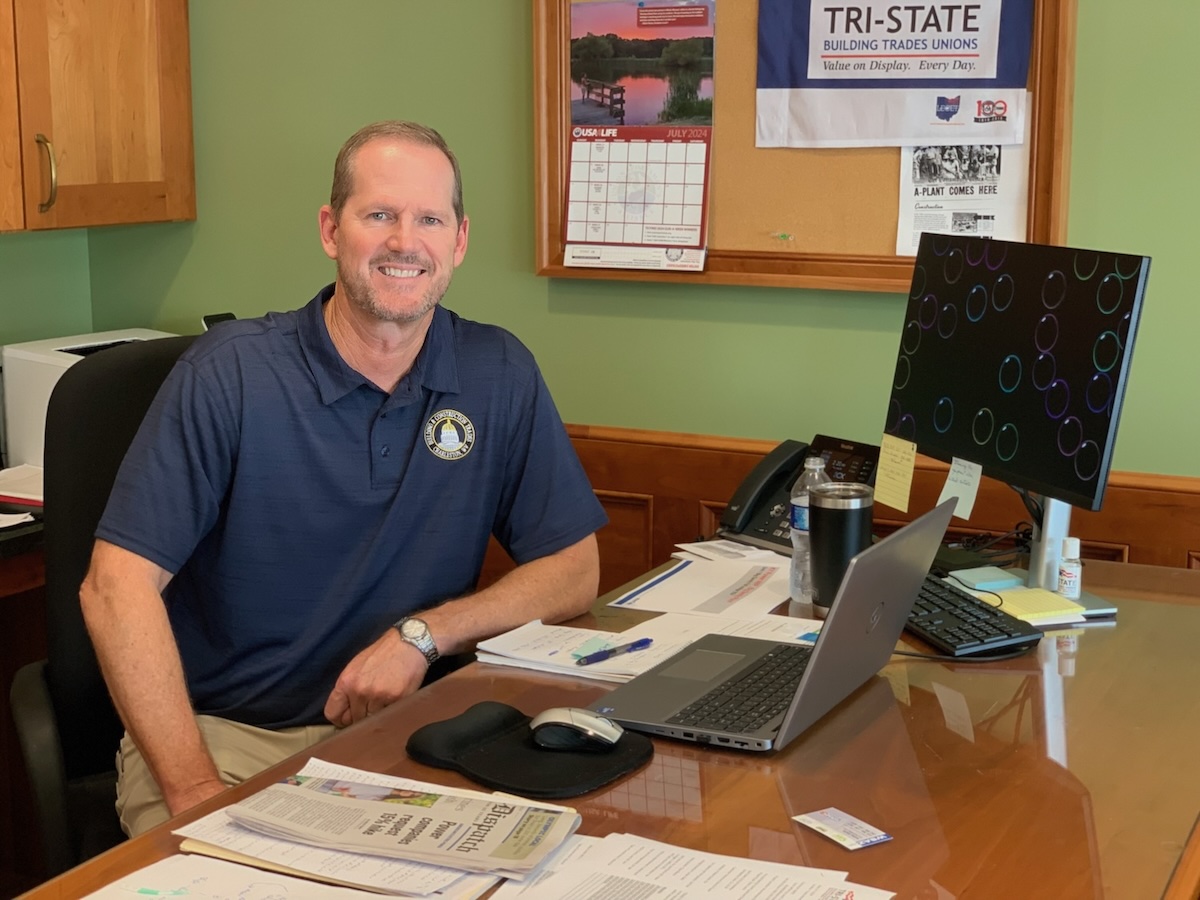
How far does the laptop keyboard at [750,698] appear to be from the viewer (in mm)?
→ 1460

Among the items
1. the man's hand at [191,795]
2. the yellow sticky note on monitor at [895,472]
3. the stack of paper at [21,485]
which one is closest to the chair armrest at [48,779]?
the man's hand at [191,795]

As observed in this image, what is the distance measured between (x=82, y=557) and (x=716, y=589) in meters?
0.88

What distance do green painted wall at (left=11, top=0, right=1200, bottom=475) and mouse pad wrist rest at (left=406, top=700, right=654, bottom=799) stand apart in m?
1.36

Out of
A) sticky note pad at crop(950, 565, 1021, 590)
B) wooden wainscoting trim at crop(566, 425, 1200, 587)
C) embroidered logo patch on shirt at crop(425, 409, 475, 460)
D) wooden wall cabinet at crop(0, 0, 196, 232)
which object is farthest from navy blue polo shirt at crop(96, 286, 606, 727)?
wooden wall cabinet at crop(0, 0, 196, 232)

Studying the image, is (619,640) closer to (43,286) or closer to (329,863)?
(329,863)

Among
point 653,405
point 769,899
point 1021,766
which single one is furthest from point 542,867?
point 653,405

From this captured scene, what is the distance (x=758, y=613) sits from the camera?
6.18ft

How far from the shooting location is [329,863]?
1.17 meters

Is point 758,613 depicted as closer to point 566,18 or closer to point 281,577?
point 281,577

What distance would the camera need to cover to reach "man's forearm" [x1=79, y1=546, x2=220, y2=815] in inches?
69.5

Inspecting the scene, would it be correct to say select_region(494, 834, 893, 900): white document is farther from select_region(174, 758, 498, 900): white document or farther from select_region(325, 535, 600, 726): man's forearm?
select_region(325, 535, 600, 726): man's forearm

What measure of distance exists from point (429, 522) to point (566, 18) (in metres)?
1.21

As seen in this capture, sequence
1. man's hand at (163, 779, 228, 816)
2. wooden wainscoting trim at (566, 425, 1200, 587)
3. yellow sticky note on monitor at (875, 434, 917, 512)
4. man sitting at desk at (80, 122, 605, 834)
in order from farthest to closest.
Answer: wooden wainscoting trim at (566, 425, 1200, 587)
yellow sticky note on monitor at (875, 434, 917, 512)
man sitting at desk at (80, 122, 605, 834)
man's hand at (163, 779, 228, 816)

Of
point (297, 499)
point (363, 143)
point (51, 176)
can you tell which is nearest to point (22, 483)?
point (51, 176)
